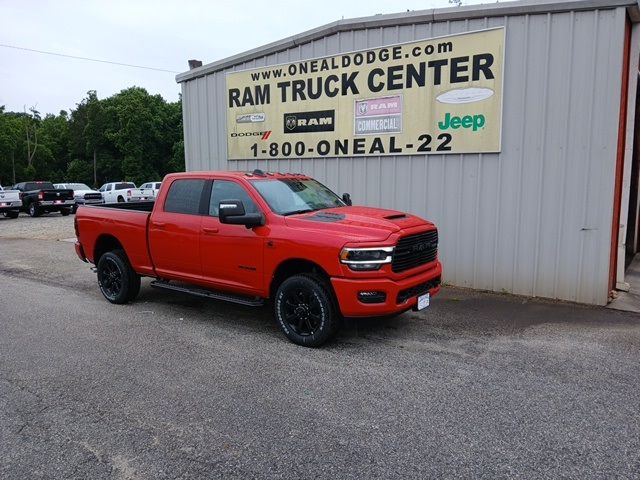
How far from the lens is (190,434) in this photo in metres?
3.65

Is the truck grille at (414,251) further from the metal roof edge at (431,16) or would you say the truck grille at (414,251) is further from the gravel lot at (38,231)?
the gravel lot at (38,231)

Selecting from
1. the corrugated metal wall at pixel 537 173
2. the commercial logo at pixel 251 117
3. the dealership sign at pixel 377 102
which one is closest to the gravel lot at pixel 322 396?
the corrugated metal wall at pixel 537 173

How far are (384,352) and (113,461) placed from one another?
284 centimetres

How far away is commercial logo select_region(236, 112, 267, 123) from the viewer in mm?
10719

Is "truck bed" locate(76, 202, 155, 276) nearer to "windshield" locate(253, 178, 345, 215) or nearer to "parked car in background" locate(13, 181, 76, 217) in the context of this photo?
"windshield" locate(253, 178, 345, 215)

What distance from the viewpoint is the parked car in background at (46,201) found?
2638 cm

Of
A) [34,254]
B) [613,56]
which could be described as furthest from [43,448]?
[34,254]

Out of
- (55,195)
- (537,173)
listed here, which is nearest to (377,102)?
(537,173)

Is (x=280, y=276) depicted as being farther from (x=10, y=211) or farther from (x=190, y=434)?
(x=10, y=211)

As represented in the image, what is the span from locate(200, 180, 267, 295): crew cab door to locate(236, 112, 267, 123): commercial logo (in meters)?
4.57

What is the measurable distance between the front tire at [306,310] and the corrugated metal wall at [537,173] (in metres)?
3.85

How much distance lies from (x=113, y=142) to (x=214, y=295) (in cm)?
5165

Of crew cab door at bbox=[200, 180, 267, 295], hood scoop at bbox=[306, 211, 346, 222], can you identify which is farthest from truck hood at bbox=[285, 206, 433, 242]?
crew cab door at bbox=[200, 180, 267, 295]

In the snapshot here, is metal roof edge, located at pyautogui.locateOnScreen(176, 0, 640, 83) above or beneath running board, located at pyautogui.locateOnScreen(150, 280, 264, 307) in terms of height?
above
